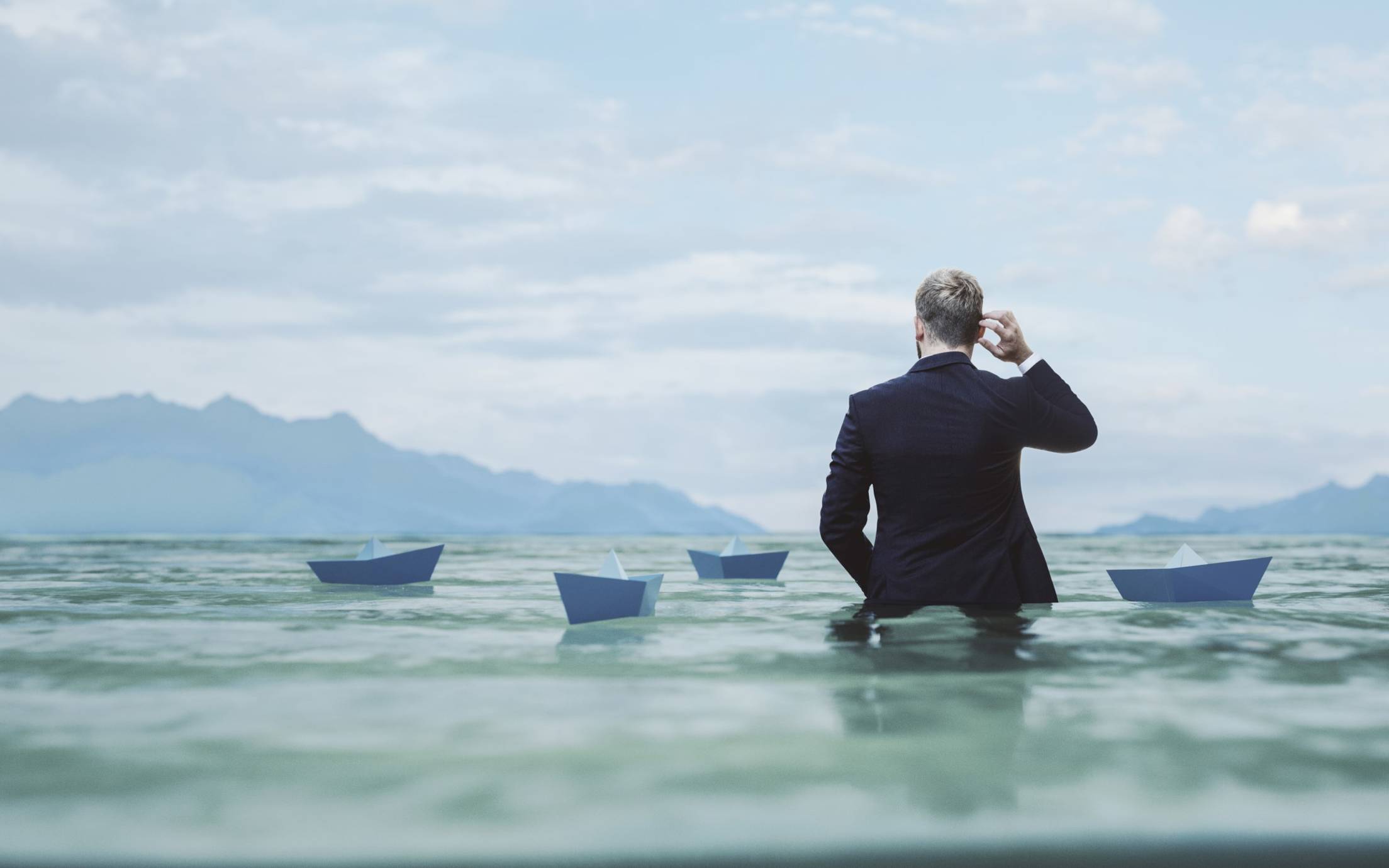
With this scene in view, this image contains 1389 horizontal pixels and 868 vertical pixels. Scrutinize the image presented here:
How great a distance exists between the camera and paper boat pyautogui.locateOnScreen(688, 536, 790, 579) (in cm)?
1123

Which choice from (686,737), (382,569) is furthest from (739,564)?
(686,737)

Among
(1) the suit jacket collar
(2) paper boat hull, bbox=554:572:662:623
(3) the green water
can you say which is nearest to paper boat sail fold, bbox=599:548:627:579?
(2) paper boat hull, bbox=554:572:662:623

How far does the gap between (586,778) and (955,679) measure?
189 cm

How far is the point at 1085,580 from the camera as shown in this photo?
11945 mm

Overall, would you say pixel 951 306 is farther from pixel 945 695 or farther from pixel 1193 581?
pixel 1193 581

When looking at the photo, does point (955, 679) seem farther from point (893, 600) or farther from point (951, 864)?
point (951, 864)

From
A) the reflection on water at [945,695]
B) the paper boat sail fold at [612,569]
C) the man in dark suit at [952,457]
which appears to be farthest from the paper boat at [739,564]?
the man in dark suit at [952,457]

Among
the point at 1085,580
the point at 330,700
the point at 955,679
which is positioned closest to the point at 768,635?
the point at 955,679

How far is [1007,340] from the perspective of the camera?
5.27 meters

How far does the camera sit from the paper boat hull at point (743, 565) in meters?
11.2

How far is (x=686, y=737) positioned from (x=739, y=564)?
8.12 m

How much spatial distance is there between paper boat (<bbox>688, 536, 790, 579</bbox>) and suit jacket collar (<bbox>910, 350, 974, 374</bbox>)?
20.3 ft

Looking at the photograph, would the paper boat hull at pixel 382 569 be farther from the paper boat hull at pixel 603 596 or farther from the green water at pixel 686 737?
the paper boat hull at pixel 603 596

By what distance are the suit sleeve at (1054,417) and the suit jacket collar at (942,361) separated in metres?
0.34
